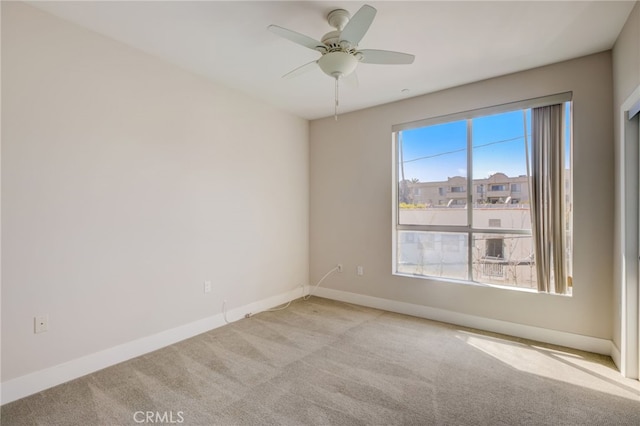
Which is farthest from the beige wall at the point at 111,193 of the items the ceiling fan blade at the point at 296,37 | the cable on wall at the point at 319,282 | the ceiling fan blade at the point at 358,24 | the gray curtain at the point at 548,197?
the gray curtain at the point at 548,197

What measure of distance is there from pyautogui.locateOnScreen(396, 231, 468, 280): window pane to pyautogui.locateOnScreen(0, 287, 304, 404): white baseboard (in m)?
2.06

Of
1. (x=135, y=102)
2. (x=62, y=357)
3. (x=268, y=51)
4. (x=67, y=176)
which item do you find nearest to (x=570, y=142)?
(x=268, y=51)

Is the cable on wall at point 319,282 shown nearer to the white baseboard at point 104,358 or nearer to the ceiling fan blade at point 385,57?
the white baseboard at point 104,358

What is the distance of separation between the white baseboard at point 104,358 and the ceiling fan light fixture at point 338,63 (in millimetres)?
2699

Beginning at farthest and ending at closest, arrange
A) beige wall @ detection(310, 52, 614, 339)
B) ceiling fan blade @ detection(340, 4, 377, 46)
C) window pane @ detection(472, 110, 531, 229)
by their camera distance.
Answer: window pane @ detection(472, 110, 531, 229) → beige wall @ detection(310, 52, 614, 339) → ceiling fan blade @ detection(340, 4, 377, 46)

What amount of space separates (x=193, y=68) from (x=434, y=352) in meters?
3.50

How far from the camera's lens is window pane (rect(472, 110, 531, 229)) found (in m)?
3.13

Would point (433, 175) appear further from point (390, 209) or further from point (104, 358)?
point (104, 358)

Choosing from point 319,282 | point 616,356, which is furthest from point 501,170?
point 319,282

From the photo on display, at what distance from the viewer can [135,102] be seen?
2676mm

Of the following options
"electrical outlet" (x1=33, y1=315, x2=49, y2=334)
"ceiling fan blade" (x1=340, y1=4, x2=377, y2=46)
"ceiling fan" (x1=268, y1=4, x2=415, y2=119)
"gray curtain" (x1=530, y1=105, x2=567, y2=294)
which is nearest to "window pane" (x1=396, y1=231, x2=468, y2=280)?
"gray curtain" (x1=530, y1=105, x2=567, y2=294)

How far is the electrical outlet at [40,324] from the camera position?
2.15 metres

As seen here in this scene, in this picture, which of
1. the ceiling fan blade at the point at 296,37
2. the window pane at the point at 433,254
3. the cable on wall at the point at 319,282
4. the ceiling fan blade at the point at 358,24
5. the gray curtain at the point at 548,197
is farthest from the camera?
the cable on wall at the point at 319,282

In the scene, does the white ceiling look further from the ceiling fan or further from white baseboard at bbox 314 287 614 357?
white baseboard at bbox 314 287 614 357
